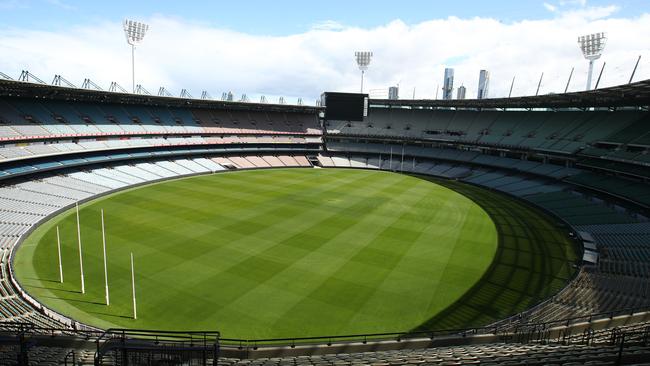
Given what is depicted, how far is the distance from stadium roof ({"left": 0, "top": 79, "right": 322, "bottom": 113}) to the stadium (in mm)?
734

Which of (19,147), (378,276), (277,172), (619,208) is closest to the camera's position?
(378,276)

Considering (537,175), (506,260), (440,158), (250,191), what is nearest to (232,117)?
(250,191)

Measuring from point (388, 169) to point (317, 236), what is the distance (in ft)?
139

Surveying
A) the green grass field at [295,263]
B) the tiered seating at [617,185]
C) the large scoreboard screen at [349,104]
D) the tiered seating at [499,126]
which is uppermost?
the large scoreboard screen at [349,104]

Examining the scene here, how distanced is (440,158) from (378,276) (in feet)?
168

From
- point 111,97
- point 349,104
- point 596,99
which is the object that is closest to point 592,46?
point 596,99

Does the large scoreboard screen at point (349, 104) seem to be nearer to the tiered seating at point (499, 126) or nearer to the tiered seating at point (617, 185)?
the tiered seating at point (499, 126)

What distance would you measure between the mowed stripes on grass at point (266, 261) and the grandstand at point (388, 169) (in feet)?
4.73

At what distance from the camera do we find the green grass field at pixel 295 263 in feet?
63.3

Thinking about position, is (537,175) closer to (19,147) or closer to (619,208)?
(619,208)

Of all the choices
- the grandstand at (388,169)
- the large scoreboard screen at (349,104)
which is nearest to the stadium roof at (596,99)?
the grandstand at (388,169)

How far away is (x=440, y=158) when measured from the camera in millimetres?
70375

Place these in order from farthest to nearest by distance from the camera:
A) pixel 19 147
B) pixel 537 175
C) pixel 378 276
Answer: pixel 537 175 < pixel 19 147 < pixel 378 276

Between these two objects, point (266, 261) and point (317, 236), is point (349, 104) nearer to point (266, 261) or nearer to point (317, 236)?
point (317, 236)
